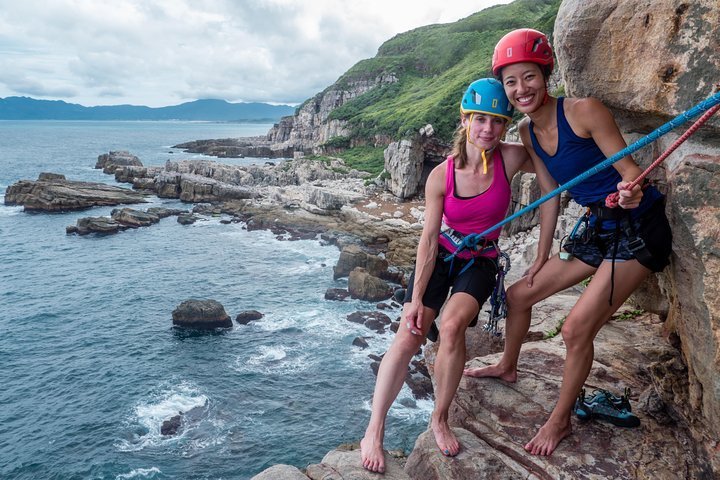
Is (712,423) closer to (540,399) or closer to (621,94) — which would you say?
(540,399)

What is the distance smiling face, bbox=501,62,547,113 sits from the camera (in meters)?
5.53

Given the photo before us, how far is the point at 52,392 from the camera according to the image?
23984 mm

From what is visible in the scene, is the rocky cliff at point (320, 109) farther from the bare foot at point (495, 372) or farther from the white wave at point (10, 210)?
the bare foot at point (495, 372)

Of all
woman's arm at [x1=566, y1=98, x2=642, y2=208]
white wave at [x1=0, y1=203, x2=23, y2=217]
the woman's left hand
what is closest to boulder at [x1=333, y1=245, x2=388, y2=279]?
woman's arm at [x1=566, y1=98, x2=642, y2=208]

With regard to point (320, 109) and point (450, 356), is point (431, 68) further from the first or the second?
point (450, 356)

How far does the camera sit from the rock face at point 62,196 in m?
61.8

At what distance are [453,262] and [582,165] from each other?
1927 millimetres

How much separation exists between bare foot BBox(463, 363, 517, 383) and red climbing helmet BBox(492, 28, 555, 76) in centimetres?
431

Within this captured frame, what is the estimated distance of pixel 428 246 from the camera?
6.18 meters

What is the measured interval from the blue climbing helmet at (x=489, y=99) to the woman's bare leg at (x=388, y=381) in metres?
2.57

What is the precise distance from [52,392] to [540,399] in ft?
82.7

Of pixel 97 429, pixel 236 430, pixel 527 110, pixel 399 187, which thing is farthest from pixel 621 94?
pixel 399 187

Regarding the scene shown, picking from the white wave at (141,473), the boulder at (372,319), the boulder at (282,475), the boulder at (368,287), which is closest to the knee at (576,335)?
the boulder at (282,475)

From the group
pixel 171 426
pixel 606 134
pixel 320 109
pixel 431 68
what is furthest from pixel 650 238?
pixel 320 109
